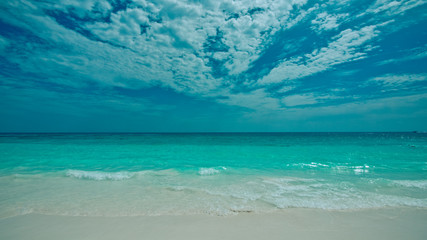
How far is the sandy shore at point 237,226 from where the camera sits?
3781mm

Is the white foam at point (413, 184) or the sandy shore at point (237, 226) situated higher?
the white foam at point (413, 184)

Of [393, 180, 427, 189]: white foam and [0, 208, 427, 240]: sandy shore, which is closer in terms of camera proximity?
[0, 208, 427, 240]: sandy shore

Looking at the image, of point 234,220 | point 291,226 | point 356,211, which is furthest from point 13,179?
point 356,211

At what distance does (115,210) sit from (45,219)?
1.65 m

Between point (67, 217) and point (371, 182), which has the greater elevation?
point (371, 182)

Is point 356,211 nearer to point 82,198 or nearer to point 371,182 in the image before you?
point 371,182

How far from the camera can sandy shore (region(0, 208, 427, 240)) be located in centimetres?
378

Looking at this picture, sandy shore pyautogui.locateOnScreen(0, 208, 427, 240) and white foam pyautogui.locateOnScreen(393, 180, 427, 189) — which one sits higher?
white foam pyautogui.locateOnScreen(393, 180, 427, 189)

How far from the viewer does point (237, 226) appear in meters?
4.16

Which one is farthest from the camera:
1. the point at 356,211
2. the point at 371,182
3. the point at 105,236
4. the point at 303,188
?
the point at 371,182

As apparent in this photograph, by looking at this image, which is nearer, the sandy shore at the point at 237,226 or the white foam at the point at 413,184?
the sandy shore at the point at 237,226

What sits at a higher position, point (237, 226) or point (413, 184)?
point (413, 184)

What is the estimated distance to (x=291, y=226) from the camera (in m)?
4.15

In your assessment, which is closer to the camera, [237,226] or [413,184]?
[237,226]
